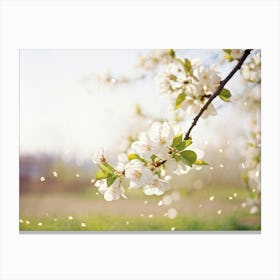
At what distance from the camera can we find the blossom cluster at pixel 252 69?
2467 millimetres

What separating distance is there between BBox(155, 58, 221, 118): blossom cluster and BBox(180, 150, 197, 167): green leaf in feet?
1.33

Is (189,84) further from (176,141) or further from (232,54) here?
(176,141)

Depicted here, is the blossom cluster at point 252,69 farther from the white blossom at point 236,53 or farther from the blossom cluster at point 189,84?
the blossom cluster at point 189,84

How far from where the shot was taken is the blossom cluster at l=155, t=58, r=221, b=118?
7.61ft

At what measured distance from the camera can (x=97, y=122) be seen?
8.02ft

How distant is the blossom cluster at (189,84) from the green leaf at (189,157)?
1.33 ft

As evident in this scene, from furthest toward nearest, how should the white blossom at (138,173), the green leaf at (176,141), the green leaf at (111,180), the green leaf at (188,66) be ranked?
the green leaf at (188,66) → the green leaf at (111,180) → the white blossom at (138,173) → the green leaf at (176,141)

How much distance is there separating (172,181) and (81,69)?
0.64m

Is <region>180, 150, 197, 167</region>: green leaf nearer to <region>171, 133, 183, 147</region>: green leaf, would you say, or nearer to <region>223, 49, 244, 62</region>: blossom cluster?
<region>171, 133, 183, 147</region>: green leaf

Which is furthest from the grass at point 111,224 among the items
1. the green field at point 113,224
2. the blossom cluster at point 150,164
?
the blossom cluster at point 150,164

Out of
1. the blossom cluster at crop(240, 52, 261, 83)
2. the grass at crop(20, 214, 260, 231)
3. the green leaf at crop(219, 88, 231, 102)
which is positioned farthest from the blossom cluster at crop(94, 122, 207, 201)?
the blossom cluster at crop(240, 52, 261, 83)
